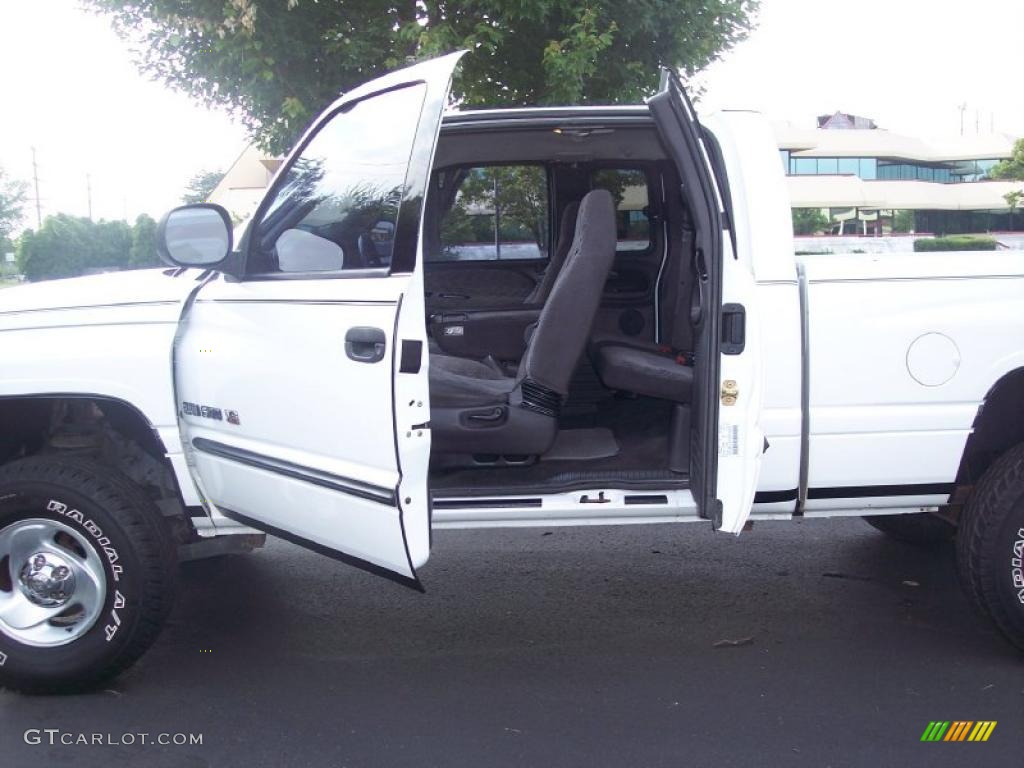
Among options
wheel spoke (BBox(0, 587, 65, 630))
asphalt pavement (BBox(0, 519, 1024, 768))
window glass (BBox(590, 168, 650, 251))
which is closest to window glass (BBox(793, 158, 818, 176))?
window glass (BBox(590, 168, 650, 251))

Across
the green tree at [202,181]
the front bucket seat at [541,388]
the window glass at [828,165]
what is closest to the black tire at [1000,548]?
the front bucket seat at [541,388]

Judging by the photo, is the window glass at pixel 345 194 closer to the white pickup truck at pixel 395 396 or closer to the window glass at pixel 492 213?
the white pickup truck at pixel 395 396

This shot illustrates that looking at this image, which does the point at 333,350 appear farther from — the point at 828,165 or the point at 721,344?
the point at 828,165

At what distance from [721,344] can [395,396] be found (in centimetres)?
114

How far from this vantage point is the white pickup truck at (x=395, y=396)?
10.8 ft

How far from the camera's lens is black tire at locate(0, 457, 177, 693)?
348cm

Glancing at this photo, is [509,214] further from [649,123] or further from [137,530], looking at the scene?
[137,530]

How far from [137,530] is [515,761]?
1548 millimetres

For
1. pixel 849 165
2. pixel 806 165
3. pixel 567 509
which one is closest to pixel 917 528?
pixel 567 509

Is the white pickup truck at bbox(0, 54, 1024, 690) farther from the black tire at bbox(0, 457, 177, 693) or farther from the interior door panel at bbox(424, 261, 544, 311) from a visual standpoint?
the interior door panel at bbox(424, 261, 544, 311)

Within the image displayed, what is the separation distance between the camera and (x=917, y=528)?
16.1 ft

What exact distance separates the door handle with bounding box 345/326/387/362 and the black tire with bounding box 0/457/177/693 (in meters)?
1.03

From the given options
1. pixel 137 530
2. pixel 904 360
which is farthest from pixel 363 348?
pixel 904 360

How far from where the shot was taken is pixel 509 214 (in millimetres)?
5691
